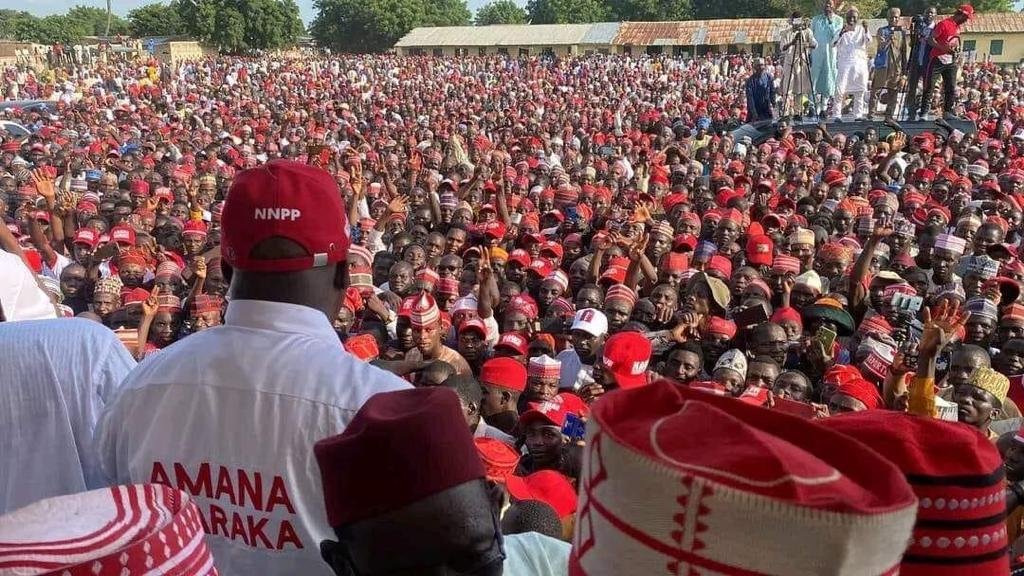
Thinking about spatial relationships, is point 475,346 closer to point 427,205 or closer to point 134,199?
point 427,205

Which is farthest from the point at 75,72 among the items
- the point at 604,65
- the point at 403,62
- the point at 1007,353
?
the point at 1007,353

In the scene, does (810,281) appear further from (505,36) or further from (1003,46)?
(505,36)

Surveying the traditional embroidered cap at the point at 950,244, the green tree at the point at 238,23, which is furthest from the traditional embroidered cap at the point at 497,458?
the green tree at the point at 238,23

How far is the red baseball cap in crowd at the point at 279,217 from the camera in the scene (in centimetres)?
158

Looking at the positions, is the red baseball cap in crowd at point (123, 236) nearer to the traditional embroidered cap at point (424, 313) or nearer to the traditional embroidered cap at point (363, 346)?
the traditional embroidered cap at point (363, 346)

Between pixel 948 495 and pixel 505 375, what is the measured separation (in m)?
3.76

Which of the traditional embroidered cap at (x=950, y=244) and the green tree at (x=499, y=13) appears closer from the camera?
the traditional embroidered cap at (x=950, y=244)

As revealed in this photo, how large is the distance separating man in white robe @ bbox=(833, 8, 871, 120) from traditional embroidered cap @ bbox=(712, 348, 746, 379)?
10.5 meters

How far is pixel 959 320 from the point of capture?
12.7ft

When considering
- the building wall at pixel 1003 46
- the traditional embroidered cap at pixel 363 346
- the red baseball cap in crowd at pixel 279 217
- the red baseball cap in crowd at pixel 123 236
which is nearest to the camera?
the red baseball cap in crowd at pixel 279 217

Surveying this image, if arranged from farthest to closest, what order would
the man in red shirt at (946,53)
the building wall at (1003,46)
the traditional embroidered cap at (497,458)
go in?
the building wall at (1003,46) < the man in red shirt at (946,53) < the traditional embroidered cap at (497,458)

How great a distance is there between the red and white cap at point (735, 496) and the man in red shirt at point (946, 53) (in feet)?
45.9

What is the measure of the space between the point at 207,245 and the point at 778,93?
11.9 metres

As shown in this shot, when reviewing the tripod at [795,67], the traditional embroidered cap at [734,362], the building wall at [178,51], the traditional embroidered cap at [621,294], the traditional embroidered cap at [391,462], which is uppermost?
the building wall at [178,51]
